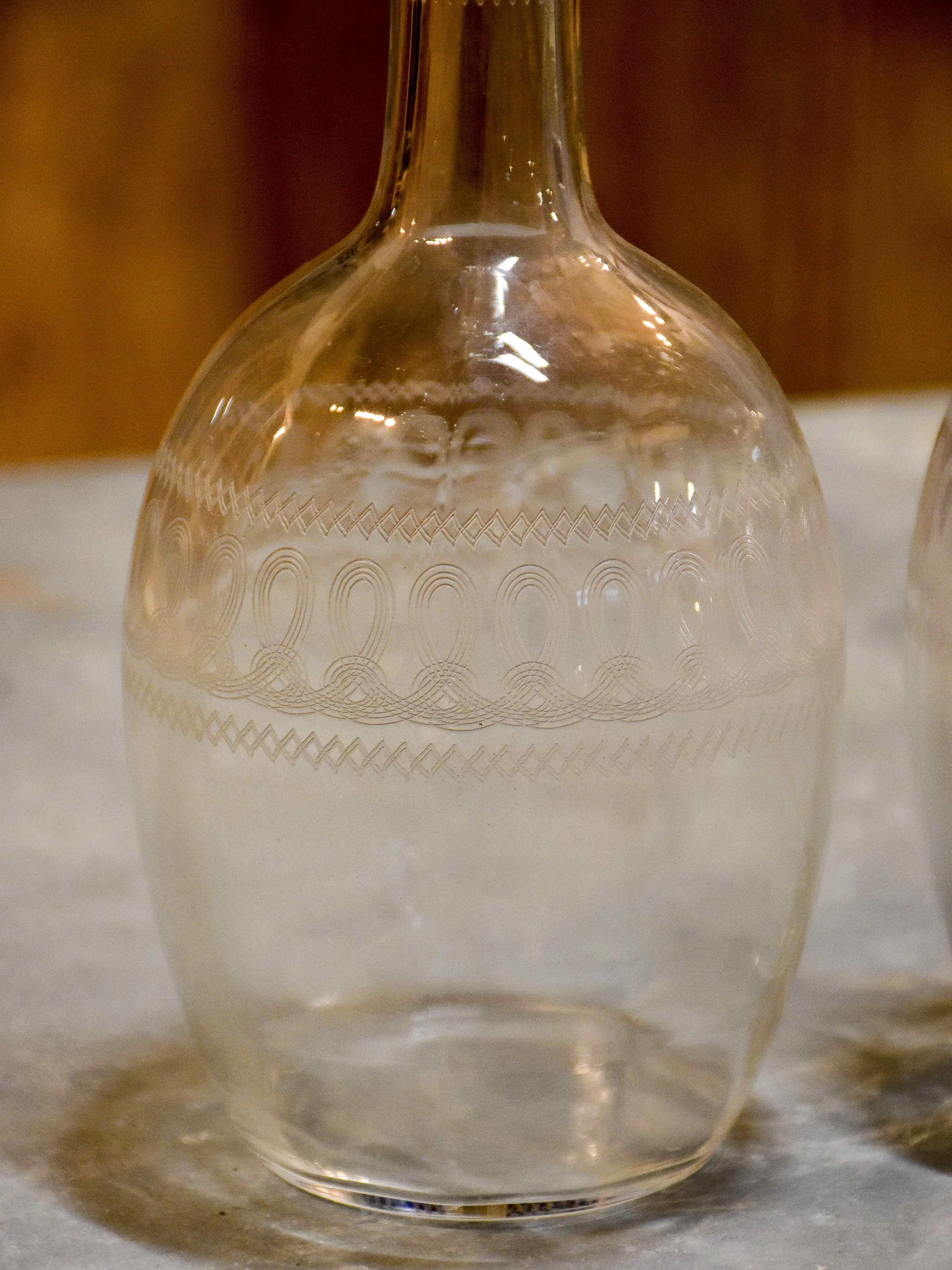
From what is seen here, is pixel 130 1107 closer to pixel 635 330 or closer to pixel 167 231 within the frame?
pixel 635 330

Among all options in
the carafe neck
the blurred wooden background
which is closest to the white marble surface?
the carafe neck

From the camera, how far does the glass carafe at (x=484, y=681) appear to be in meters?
0.37

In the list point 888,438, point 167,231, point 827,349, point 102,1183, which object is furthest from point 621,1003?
point 827,349

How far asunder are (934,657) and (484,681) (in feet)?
0.39

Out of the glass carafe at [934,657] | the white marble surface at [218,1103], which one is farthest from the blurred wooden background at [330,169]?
the glass carafe at [934,657]

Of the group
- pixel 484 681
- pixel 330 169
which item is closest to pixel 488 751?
pixel 484 681

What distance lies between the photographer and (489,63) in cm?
39

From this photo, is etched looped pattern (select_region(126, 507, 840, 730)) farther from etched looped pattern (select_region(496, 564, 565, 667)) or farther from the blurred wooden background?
the blurred wooden background

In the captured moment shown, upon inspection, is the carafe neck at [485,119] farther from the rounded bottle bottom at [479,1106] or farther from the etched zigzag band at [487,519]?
the rounded bottle bottom at [479,1106]

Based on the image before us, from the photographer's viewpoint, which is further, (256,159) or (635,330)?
(256,159)

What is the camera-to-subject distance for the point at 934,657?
425 mm

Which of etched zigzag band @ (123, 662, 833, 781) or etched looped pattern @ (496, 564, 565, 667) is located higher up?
etched looped pattern @ (496, 564, 565, 667)

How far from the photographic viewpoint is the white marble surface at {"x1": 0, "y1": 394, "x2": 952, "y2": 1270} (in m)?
0.40

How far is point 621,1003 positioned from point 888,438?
733mm
